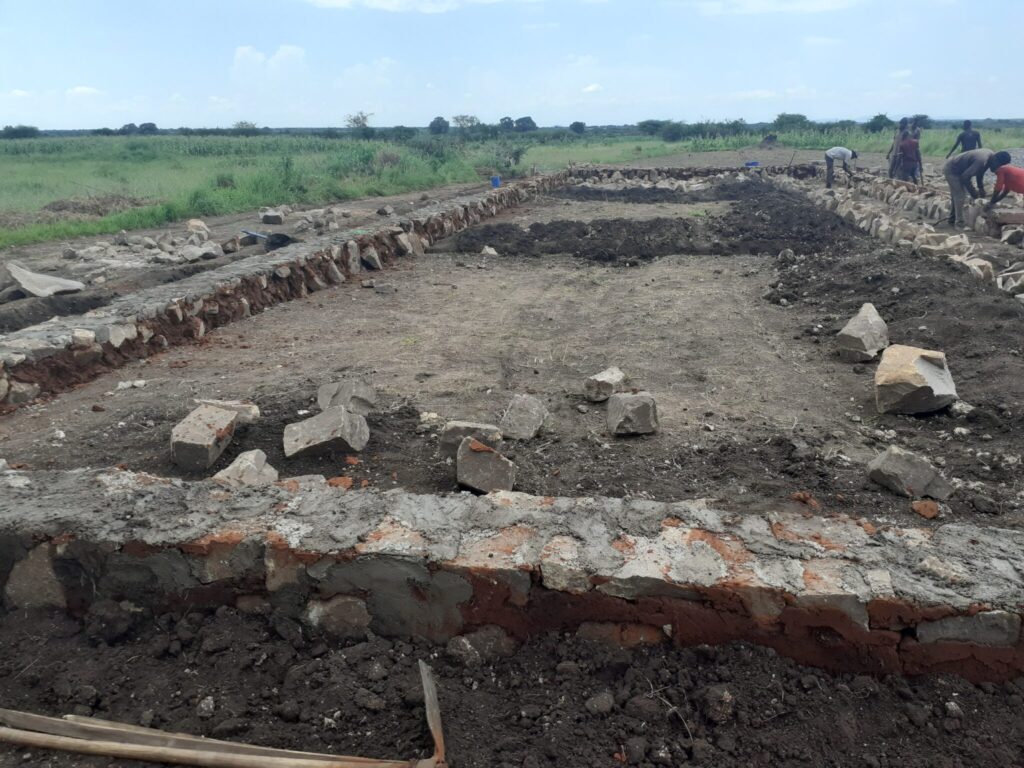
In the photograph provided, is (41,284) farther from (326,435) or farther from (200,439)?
(326,435)

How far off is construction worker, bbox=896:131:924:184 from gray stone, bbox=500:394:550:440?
62.8 feet

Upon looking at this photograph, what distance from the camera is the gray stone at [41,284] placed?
8.37 metres

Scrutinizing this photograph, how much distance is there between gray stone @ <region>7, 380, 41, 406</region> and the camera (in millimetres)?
5539

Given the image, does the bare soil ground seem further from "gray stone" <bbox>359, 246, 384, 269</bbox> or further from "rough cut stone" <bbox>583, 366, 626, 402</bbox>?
"gray stone" <bbox>359, 246, 384, 269</bbox>

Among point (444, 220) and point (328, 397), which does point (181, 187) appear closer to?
point (444, 220)

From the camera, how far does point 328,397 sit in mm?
4996

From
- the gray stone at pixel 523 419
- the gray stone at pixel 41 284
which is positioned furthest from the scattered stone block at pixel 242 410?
the gray stone at pixel 41 284

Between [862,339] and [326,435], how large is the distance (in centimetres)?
484

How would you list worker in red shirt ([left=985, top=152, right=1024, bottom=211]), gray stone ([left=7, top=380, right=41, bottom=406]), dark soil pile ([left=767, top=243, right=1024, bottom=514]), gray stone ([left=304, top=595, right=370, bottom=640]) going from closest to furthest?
gray stone ([left=304, top=595, right=370, bottom=640])
dark soil pile ([left=767, top=243, right=1024, bottom=514])
gray stone ([left=7, top=380, right=41, bottom=406])
worker in red shirt ([left=985, top=152, right=1024, bottom=211])

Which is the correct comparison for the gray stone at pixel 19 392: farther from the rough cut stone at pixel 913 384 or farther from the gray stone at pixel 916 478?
the rough cut stone at pixel 913 384

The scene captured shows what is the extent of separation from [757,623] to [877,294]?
261 inches

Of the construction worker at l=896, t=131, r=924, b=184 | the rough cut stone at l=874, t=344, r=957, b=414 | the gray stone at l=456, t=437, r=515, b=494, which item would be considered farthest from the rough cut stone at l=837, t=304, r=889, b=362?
the construction worker at l=896, t=131, r=924, b=184

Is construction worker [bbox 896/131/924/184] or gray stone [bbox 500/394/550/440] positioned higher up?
construction worker [bbox 896/131/924/184]

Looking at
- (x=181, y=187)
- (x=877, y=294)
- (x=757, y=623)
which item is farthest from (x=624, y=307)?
(x=181, y=187)
